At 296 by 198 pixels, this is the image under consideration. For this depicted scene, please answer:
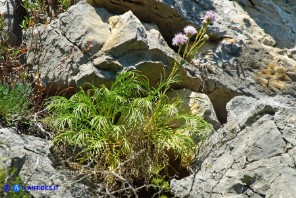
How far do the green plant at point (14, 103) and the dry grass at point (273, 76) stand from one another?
8.31 ft

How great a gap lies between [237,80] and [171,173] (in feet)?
4.60

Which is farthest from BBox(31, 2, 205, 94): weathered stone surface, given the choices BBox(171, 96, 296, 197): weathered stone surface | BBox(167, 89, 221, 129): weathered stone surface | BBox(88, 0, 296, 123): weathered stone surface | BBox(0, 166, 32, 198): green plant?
BBox(0, 166, 32, 198): green plant

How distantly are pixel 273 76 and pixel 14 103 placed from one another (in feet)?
9.27

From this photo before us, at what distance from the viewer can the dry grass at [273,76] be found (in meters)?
6.89

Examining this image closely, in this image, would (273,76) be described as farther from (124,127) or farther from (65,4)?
(65,4)

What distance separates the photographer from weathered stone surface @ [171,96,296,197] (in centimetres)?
476

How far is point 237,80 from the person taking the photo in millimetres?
6852

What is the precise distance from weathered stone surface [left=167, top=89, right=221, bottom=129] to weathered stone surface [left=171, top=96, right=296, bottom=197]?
84 cm

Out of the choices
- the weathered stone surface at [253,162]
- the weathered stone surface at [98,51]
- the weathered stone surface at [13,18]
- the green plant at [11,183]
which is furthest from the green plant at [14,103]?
the weathered stone surface at [253,162]

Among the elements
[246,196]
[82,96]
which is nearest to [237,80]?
[82,96]

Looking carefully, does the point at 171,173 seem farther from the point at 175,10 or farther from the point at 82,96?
the point at 175,10

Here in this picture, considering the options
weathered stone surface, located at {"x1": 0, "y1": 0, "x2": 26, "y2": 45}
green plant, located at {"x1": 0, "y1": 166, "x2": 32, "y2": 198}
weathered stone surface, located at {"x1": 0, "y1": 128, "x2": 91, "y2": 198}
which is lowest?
weathered stone surface, located at {"x1": 0, "y1": 0, "x2": 26, "y2": 45}

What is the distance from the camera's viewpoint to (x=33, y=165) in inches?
190

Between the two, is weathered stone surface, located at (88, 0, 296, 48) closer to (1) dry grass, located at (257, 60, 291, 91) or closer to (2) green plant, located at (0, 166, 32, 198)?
(1) dry grass, located at (257, 60, 291, 91)
